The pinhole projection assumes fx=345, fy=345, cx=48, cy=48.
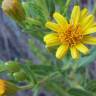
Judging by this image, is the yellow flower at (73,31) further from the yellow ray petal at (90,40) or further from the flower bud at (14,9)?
the flower bud at (14,9)

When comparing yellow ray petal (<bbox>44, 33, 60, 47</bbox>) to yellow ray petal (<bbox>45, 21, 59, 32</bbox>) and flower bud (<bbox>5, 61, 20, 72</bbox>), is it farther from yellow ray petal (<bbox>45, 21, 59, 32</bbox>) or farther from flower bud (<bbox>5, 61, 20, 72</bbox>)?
flower bud (<bbox>5, 61, 20, 72</bbox>)

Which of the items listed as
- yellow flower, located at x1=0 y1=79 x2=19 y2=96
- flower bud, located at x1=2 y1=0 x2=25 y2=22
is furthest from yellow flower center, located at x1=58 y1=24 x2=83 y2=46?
yellow flower, located at x1=0 y1=79 x2=19 y2=96

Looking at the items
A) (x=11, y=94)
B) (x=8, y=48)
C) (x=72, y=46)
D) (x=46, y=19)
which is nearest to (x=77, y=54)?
(x=72, y=46)

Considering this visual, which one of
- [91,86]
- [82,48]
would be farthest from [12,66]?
[91,86]

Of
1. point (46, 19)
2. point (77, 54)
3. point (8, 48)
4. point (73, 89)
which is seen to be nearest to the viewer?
point (77, 54)

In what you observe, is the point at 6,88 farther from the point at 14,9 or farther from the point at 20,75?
the point at 14,9

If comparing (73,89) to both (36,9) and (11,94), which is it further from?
(36,9)
